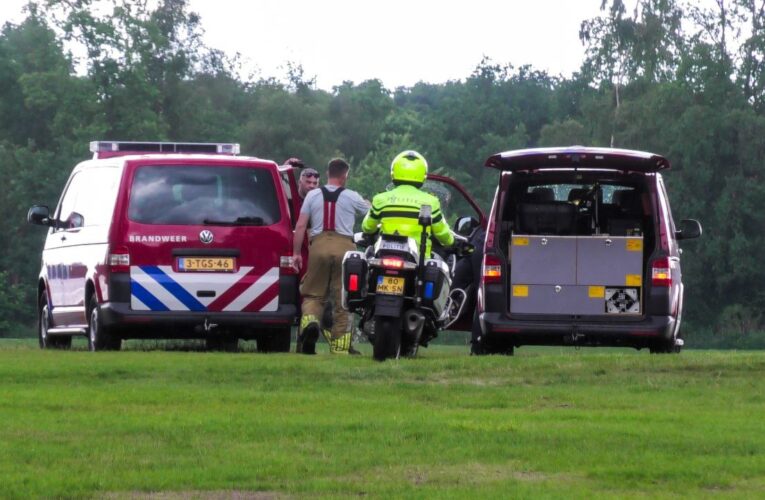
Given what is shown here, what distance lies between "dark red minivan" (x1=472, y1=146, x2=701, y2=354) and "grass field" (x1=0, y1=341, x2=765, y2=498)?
2.01 meters

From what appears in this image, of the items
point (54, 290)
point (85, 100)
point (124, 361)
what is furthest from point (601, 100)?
point (124, 361)

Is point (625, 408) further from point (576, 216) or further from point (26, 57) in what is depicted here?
point (26, 57)

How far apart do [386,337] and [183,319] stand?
3335 mm

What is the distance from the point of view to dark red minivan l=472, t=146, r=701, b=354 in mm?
16859

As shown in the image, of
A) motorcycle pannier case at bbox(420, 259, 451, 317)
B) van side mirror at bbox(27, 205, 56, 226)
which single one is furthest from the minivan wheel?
van side mirror at bbox(27, 205, 56, 226)

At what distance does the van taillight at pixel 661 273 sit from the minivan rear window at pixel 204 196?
3610mm

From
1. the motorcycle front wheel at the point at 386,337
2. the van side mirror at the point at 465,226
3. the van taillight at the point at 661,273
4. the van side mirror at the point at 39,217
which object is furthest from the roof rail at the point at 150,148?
the motorcycle front wheel at the point at 386,337

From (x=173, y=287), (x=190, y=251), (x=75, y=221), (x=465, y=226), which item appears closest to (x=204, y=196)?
(x=190, y=251)

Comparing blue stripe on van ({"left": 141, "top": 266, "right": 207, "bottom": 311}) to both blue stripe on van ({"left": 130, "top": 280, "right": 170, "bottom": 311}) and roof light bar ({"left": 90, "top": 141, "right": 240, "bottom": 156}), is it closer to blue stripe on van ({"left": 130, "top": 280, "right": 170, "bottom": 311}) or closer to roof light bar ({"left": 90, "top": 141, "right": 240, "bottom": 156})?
blue stripe on van ({"left": 130, "top": 280, "right": 170, "bottom": 311})

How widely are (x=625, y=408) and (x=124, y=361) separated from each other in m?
4.68

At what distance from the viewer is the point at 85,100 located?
287 feet

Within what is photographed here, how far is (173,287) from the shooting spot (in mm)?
18047

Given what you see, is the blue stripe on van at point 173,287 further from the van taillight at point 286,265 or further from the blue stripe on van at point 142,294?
the van taillight at point 286,265

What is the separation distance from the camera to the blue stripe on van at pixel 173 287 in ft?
59.1
